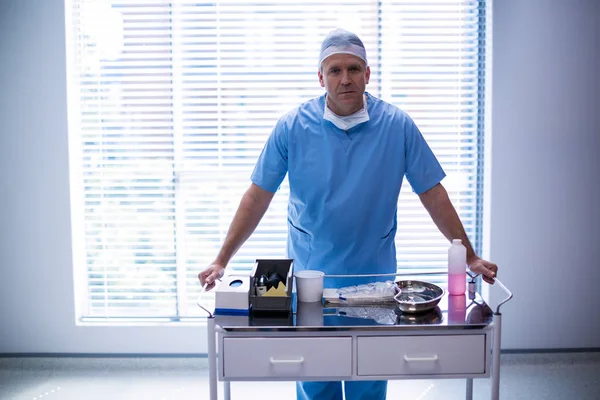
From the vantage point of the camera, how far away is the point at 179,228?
3201mm

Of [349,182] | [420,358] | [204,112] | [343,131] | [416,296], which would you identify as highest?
[204,112]

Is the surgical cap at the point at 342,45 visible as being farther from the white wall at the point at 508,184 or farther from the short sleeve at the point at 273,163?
the white wall at the point at 508,184

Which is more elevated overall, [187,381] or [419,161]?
[419,161]

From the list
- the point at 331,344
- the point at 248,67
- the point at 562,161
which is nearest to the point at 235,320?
the point at 331,344

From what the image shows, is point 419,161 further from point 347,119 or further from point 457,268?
point 457,268

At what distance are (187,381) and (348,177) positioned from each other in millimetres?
1587

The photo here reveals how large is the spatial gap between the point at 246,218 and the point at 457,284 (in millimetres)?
816

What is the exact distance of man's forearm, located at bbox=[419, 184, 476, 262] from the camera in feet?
6.77

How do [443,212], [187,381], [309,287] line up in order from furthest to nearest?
[187,381]
[443,212]
[309,287]

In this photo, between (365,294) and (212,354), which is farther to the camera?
(365,294)

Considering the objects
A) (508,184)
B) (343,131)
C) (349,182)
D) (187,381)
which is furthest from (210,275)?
(508,184)

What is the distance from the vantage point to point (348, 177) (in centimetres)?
207

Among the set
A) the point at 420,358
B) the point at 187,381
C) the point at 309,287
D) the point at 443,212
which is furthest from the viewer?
the point at 187,381

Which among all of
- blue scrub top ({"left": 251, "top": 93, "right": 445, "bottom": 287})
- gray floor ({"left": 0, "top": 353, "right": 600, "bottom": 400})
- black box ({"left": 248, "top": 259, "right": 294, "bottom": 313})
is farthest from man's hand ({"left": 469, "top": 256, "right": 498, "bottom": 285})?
gray floor ({"left": 0, "top": 353, "right": 600, "bottom": 400})
